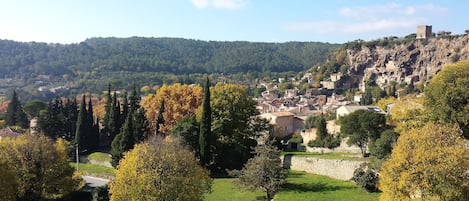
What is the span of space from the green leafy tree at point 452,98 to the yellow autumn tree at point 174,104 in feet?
86.8

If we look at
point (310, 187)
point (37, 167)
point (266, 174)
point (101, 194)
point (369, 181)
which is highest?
point (37, 167)

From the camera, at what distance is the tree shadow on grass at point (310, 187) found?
101 ft

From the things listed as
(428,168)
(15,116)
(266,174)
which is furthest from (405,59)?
(428,168)

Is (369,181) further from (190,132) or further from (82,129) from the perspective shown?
(82,129)

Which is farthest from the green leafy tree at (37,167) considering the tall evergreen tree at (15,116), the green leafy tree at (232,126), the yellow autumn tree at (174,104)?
the tall evergreen tree at (15,116)

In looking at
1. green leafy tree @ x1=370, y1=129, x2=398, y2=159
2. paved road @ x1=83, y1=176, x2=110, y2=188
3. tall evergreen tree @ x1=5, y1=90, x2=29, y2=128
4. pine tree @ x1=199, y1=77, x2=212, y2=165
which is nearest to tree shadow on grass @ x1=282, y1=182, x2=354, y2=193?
green leafy tree @ x1=370, y1=129, x2=398, y2=159

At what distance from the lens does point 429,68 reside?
12794cm

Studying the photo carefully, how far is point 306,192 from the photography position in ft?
101

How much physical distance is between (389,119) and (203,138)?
19.0 m

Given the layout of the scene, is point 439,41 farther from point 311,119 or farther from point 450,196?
point 450,196

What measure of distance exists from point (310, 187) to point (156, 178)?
42.6 ft

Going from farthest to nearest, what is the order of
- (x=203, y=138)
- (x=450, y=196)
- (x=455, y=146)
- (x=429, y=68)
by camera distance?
(x=429, y=68), (x=203, y=138), (x=455, y=146), (x=450, y=196)

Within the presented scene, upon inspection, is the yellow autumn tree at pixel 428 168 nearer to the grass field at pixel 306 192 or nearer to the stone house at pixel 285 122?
the grass field at pixel 306 192

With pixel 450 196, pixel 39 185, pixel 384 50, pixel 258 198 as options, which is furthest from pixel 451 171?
pixel 384 50
